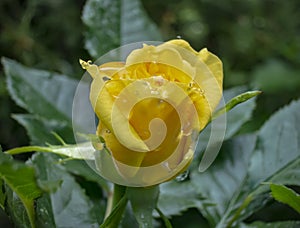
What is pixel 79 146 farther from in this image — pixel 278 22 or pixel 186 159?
pixel 278 22

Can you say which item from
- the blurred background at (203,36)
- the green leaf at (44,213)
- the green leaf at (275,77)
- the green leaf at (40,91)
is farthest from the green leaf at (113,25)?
the green leaf at (275,77)

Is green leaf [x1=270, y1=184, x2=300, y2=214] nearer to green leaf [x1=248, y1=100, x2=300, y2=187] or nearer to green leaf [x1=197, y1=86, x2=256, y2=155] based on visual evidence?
green leaf [x1=248, y1=100, x2=300, y2=187]

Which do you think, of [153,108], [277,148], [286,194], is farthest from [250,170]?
[153,108]

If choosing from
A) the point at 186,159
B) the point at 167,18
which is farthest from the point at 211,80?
the point at 167,18

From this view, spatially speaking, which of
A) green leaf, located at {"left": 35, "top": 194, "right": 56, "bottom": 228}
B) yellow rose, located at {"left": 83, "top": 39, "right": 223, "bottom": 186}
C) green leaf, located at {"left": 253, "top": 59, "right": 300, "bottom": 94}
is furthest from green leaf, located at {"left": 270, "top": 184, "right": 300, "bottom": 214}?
green leaf, located at {"left": 253, "top": 59, "right": 300, "bottom": 94}

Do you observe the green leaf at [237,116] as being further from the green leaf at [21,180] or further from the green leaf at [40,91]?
the green leaf at [21,180]
